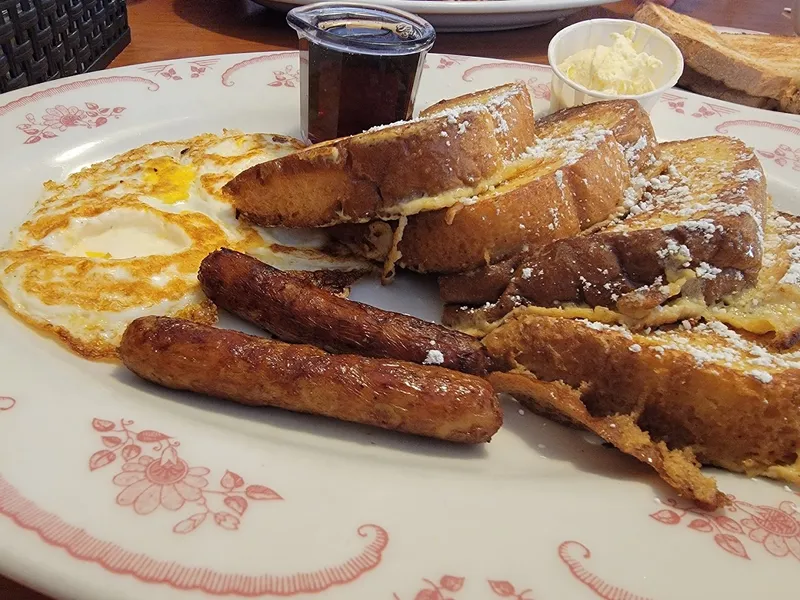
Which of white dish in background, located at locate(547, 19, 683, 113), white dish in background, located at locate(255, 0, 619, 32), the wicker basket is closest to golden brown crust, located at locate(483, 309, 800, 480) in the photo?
white dish in background, located at locate(547, 19, 683, 113)

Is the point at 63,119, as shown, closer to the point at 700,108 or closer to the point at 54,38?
the point at 54,38

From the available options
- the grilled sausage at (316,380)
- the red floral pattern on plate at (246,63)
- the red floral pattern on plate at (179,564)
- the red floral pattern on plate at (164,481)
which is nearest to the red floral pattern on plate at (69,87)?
the red floral pattern on plate at (246,63)

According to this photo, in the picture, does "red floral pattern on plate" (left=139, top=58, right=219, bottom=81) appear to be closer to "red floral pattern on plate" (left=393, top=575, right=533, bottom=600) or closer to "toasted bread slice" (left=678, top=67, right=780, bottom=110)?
"red floral pattern on plate" (left=393, top=575, right=533, bottom=600)

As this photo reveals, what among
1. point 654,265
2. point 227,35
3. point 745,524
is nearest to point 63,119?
point 227,35

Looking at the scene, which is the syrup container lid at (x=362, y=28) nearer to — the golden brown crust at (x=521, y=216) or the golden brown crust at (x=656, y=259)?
the golden brown crust at (x=521, y=216)

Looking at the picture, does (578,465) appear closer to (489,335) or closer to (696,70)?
(489,335)

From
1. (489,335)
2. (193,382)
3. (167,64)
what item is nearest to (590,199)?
(489,335)
